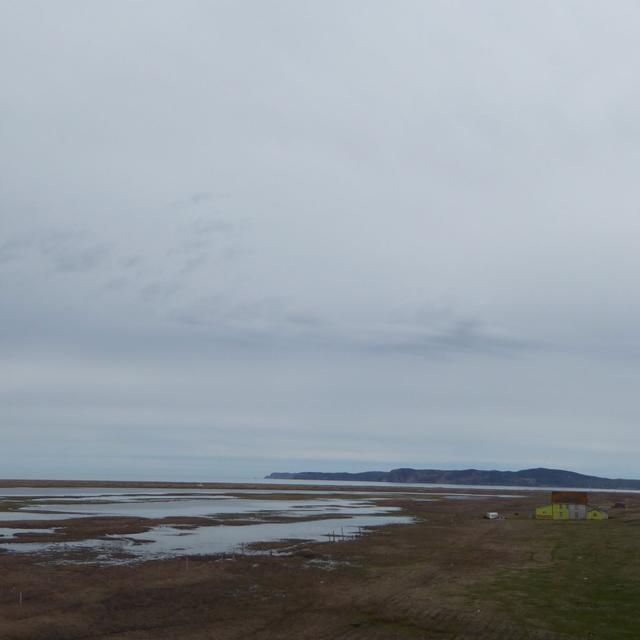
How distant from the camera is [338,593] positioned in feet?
106

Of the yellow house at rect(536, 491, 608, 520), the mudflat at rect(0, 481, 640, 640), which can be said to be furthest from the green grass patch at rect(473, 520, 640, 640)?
the yellow house at rect(536, 491, 608, 520)

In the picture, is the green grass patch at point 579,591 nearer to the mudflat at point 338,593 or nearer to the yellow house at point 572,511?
the mudflat at point 338,593

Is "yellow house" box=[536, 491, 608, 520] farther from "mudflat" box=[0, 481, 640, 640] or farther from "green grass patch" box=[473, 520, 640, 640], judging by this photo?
"green grass patch" box=[473, 520, 640, 640]

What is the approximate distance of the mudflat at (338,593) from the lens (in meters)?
25.2

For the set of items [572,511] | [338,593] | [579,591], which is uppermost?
[579,591]

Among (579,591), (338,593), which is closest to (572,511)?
(579,591)

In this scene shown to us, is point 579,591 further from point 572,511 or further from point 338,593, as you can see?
point 572,511

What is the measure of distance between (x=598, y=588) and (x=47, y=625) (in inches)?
910

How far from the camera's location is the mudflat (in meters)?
25.2

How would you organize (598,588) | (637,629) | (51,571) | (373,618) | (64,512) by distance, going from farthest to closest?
(64,512)
(51,571)
(598,588)
(373,618)
(637,629)

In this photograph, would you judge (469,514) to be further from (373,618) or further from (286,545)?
(373,618)

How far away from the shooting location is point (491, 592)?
31.8 m

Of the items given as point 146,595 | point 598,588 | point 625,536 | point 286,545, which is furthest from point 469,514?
point 146,595

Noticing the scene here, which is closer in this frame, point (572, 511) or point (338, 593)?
point (338, 593)
